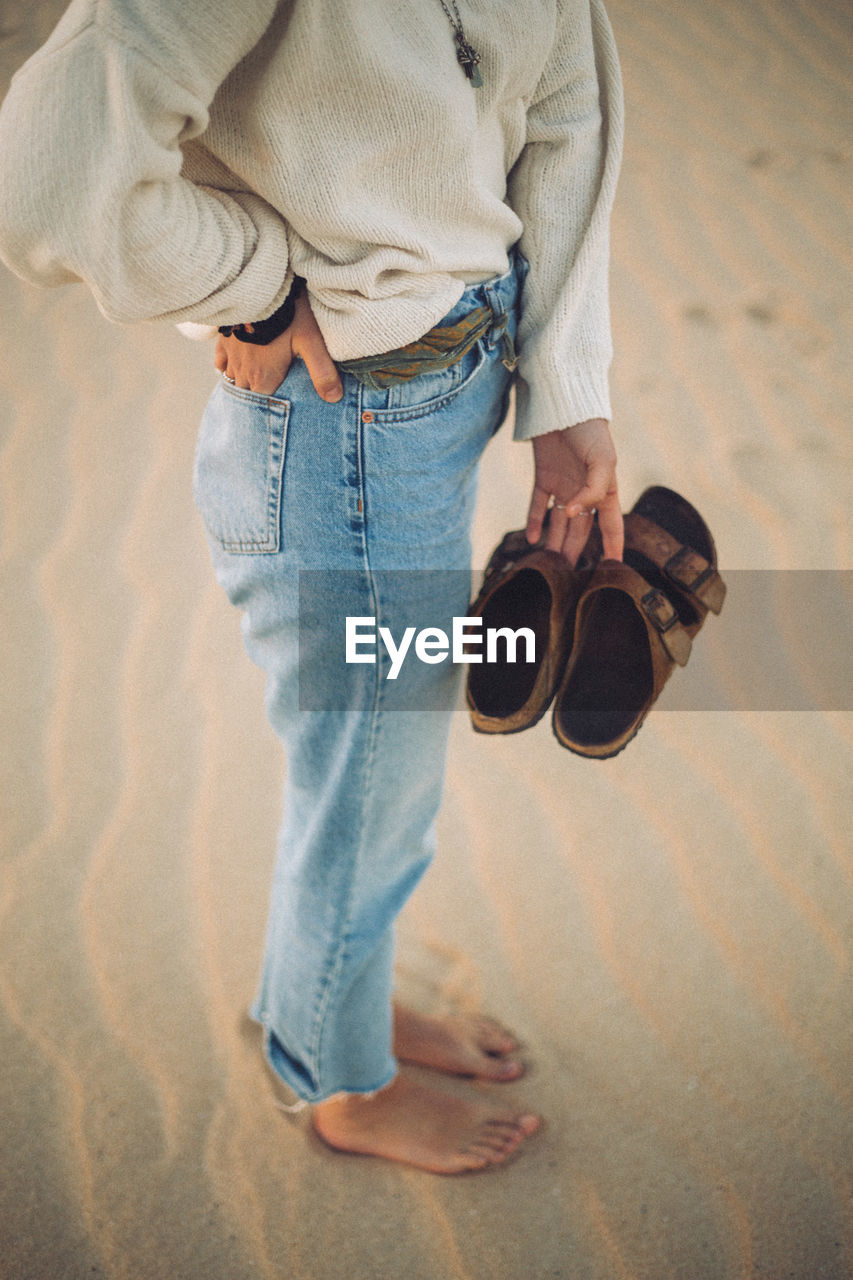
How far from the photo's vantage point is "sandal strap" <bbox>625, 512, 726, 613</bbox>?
1.30 m

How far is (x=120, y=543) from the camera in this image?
8.38 ft

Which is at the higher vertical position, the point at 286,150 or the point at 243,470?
the point at 286,150

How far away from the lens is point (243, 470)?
960 millimetres

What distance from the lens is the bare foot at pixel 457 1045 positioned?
65.2 inches

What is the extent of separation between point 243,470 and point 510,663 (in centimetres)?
46

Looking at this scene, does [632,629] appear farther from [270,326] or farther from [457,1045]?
[457,1045]

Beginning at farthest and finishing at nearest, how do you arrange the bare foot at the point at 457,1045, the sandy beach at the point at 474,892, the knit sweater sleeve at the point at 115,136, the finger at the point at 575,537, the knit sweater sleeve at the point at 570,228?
the bare foot at the point at 457,1045, the sandy beach at the point at 474,892, the finger at the point at 575,537, the knit sweater sleeve at the point at 570,228, the knit sweater sleeve at the point at 115,136

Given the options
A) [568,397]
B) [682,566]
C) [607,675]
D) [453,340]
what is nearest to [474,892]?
[607,675]

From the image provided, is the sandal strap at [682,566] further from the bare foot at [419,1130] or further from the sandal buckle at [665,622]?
the bare foot at [419,1130]

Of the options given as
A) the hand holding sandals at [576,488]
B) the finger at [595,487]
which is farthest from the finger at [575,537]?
the finger at [595,487]

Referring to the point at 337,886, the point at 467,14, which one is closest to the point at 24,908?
the point at 337,886

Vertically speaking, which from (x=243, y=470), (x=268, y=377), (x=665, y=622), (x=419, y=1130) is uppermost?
(x=268, y=377)

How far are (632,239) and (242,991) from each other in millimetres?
3139

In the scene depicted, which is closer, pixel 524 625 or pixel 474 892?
pixel 524 625
